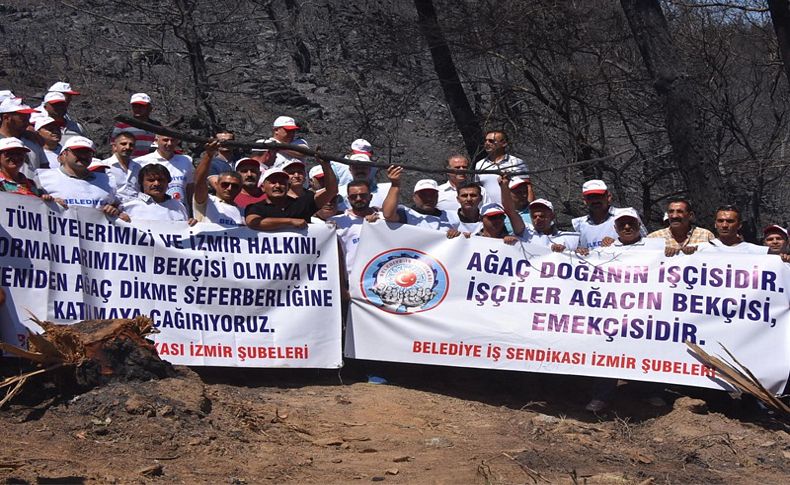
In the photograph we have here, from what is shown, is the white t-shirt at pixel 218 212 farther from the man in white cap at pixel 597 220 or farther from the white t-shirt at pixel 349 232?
the man in white cap at pixel 597 220

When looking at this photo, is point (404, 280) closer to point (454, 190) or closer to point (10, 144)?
point (454, 190)

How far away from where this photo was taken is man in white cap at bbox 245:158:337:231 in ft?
31.0

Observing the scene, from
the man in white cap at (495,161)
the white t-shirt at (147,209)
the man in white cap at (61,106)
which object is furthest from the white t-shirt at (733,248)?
the man in white cap at (61,106)

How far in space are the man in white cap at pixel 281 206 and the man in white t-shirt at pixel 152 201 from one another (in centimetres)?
54

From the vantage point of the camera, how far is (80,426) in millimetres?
7398

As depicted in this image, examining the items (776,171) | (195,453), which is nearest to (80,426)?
(195,453)

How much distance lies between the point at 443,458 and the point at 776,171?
8989 millimetres

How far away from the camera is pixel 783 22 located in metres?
13.1

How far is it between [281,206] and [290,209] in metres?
0.09

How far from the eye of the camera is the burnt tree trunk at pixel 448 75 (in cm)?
1497

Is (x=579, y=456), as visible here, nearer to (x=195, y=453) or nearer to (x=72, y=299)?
(x=195, y=453)

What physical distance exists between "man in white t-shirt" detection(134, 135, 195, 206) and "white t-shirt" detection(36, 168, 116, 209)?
32.4 inches

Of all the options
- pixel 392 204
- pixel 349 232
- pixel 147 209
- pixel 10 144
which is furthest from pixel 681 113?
pixel 10 144

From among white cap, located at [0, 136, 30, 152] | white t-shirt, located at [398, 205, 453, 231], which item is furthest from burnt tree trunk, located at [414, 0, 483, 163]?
white cap, located at [0, 136, 30, 152]
